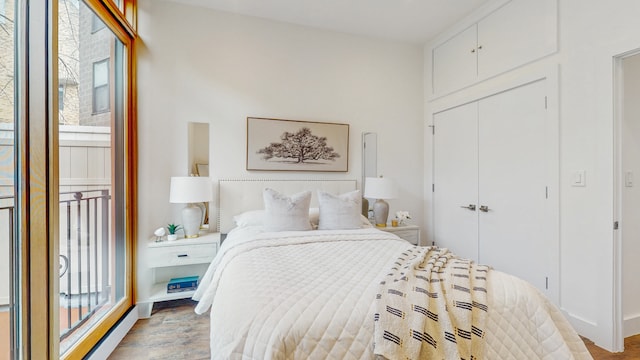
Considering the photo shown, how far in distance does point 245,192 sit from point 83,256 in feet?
4.42

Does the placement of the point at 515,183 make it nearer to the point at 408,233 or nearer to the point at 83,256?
the point at 408,233

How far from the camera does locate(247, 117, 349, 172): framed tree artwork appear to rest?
2982 millimetres

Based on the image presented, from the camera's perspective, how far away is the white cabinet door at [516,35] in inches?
90.7

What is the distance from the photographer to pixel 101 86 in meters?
2.12

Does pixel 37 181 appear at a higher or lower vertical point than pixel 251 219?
Answer: higher

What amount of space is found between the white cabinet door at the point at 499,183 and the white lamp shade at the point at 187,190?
2648 mm

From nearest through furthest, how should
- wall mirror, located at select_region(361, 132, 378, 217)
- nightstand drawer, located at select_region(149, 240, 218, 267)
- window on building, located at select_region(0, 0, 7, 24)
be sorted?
window on building, located at select_region(0, 0, 7, 24) < nightstand drawer, located at select_region(149, 240, 218, 267) < wall mirror, located at select_region(361, 132, 378, 217)

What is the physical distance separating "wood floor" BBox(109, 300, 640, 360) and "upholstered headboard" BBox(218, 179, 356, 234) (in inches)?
32.3

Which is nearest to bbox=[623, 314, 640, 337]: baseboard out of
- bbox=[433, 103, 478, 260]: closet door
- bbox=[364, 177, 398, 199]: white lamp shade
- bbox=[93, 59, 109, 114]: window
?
bbox=[433, 103, 478, 260]: closet door

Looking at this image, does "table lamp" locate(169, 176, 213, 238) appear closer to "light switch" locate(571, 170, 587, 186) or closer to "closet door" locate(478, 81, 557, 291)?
"closet door" locate(478, 81, 557, 291)

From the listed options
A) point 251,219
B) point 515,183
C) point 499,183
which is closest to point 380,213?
point 499,183

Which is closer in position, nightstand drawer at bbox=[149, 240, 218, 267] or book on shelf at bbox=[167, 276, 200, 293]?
nightstand drawer at bbox=[149, 240, 218, 267]

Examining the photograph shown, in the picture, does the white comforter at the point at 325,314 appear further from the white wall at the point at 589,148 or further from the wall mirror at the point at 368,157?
the wall mirror at the point at 368,157

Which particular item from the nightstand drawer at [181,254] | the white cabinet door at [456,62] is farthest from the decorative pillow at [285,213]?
the white cabinet door at [456,62]
